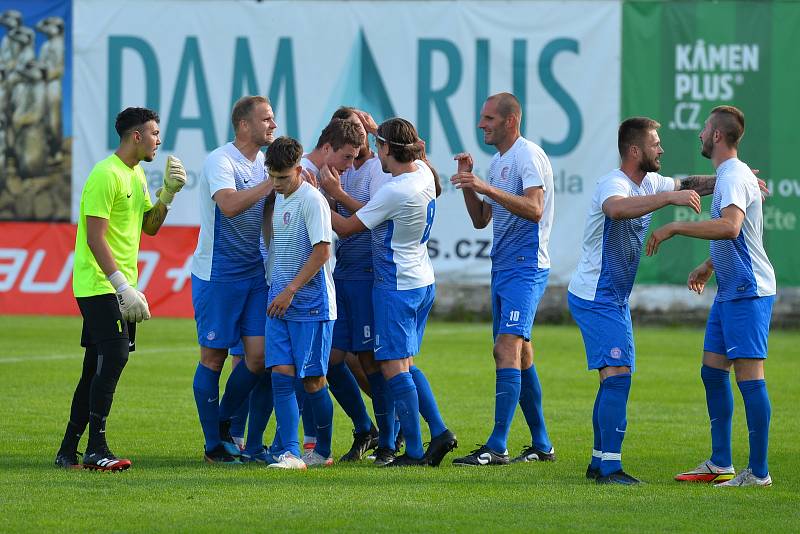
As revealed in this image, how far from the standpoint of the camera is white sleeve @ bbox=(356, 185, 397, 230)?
816cm

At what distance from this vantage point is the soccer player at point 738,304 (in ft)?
25.0

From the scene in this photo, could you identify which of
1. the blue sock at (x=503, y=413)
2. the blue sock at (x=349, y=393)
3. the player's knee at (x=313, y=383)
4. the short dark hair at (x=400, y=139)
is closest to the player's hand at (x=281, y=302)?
the player's knee at (x=313, y=383)

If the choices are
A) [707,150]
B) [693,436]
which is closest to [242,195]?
[707,150]

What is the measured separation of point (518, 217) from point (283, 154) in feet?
5.48

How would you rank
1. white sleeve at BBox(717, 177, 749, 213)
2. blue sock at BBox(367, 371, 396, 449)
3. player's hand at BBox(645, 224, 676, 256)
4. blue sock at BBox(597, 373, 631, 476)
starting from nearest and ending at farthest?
player's hand at BBox(645, 224, 676, 256) → white sleeve at BBox(717, 177, 749, 213) → blue sock at BBox(597, 373, 631, 476) → blue sock at BBox(367, 371, 396, 449)

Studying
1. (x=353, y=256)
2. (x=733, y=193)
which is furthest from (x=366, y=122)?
(x=733, y=193)

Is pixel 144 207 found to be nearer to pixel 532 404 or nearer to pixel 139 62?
pixel 532 404

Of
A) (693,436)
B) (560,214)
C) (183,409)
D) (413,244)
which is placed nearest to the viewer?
(413,244)

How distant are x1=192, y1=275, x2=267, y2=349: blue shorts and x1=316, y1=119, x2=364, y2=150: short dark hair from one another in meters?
0.98

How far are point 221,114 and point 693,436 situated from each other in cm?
1260

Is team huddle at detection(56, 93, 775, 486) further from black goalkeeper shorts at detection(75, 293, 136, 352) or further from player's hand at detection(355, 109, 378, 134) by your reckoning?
player's hand at detection(355, 109, 378, 134)

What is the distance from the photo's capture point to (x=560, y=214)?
20.4 meters

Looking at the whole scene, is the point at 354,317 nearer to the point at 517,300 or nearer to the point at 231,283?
the point at 231,283

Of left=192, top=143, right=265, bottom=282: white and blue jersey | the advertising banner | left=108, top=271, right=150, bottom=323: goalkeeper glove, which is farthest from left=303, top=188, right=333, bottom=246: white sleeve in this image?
the advertising banner
